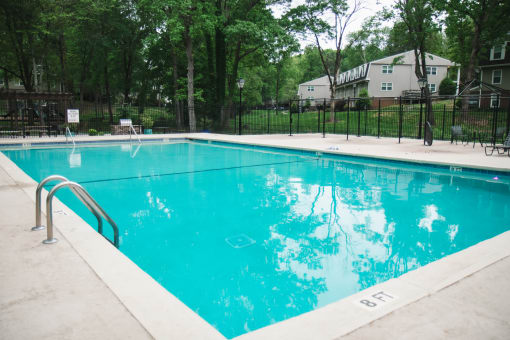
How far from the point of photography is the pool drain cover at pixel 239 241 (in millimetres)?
4676

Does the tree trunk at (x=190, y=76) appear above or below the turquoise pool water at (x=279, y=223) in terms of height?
above

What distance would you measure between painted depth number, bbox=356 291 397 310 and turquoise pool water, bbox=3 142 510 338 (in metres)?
0.77

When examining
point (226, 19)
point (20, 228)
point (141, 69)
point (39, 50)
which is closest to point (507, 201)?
point (20, 228)

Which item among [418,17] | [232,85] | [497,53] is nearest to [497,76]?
[497,53]

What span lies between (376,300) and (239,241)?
254 centimetres

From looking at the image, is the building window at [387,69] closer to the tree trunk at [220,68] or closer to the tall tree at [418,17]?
the tall tree at [418,17]

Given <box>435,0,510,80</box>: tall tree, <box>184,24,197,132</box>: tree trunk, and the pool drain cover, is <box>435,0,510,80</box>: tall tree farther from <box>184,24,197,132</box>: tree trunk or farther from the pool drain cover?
the pool drain cover

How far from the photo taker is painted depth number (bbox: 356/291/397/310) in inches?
95.7

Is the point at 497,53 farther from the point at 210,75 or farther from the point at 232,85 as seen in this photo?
the point at 210,75

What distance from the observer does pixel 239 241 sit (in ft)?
15.8

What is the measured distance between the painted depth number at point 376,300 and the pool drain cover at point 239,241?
2.29m

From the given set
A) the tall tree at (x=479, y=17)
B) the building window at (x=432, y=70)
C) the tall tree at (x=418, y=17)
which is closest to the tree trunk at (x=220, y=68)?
the tall tree at (x=418, y=17)

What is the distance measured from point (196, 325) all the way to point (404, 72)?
42946 mm

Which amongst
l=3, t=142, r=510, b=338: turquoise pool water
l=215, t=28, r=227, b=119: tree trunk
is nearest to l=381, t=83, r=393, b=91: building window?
l=215, t=28, r=227, b=119: tree trunk
